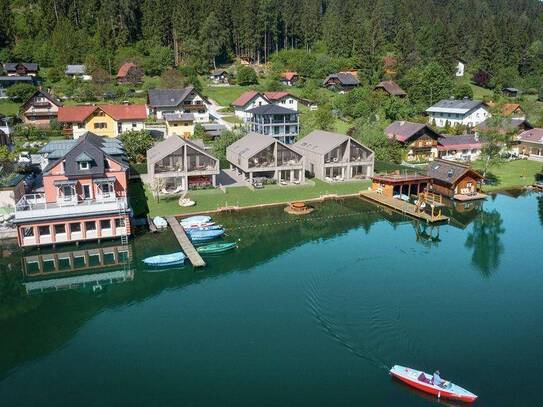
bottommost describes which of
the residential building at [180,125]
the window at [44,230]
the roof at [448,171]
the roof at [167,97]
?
the window at [44,230]

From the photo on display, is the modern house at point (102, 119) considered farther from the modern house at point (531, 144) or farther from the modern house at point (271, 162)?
the modern house at point (531, 144)

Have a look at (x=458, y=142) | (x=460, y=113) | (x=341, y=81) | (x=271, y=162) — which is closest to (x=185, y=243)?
(x=271, y=162)

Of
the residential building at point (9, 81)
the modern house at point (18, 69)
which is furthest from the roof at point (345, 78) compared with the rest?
the modern house at point (18, 69)

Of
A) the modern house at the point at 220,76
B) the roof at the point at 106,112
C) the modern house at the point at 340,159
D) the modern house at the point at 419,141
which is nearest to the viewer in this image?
the modern house at the point at 340,159

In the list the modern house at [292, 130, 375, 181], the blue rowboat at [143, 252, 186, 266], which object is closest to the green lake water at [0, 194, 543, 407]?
the blue rowboat at [143, 252, 186, 266]

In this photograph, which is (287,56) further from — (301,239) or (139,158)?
(301,239)

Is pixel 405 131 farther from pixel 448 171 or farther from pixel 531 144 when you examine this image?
pixel 531 144

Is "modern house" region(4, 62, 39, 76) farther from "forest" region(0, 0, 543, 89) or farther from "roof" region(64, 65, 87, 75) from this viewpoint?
"roof" region(64, 65, 87, 75)
